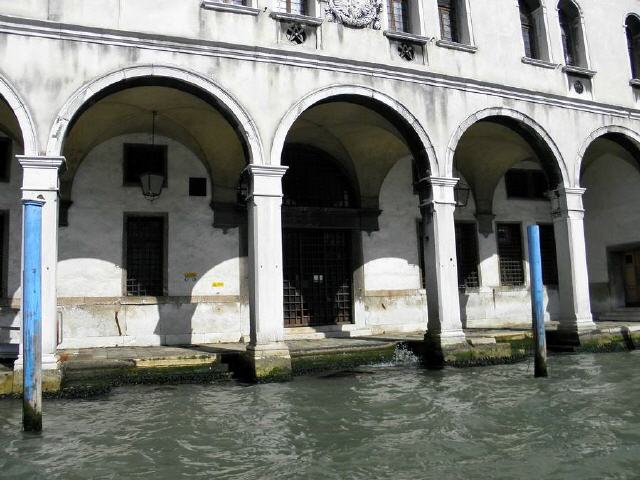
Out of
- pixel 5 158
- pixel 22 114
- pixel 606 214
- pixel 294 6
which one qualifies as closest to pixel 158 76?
pixel 22 114

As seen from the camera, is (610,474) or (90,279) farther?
(90,279)

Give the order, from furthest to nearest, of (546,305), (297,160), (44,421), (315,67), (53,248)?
(546,305), (297,160), (315,67), (53,248), (44,421)

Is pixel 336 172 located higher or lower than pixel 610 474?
higher

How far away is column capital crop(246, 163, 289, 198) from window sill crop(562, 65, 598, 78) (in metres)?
6.71

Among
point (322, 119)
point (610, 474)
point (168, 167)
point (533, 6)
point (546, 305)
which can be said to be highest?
point (533, 6)

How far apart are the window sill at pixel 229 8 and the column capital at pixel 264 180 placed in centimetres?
248

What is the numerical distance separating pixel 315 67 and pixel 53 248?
4818mm

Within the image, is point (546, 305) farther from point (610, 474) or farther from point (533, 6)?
point (610, 474)

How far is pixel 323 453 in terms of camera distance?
4914 millimetres

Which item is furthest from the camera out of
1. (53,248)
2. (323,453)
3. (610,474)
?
(53,248)

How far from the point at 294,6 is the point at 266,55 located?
1446 millimetres

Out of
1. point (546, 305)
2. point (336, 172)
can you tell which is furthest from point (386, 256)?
point (546, 305)

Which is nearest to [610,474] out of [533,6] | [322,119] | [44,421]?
[44,421]

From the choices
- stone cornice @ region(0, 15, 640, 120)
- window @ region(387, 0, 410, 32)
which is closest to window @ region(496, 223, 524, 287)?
stone cornice @ region(0, 15, 640, 120)
